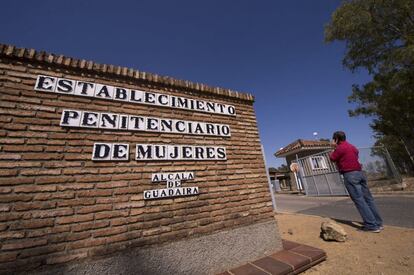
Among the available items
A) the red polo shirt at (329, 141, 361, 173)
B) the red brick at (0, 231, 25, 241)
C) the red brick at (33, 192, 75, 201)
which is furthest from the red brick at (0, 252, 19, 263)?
the red polo shirt at (329, 141, 361, 173)

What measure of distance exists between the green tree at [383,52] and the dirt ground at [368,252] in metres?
9.39

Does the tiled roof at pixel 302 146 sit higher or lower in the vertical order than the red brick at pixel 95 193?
higher

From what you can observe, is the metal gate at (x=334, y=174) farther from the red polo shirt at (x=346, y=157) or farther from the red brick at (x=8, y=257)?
the red brick at (x=8, y=257)

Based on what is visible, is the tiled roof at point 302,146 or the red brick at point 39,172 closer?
the red brick at point 39,172

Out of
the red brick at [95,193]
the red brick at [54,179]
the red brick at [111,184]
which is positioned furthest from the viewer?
the red brick at [111,184]

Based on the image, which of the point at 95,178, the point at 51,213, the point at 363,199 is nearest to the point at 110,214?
the point at 95,178

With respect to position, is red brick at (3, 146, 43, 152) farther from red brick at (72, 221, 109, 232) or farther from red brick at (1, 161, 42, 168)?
red brick at (72, 221, 109, 232)

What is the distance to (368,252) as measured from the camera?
2.97 meters

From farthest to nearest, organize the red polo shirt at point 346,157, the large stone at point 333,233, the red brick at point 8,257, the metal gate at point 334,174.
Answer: the metal gate at point 334,174 < the red polo shirt at point 346,157 < the large stone at point 333,233 < the red brick at point 8,257

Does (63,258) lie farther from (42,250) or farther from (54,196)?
(54,196)

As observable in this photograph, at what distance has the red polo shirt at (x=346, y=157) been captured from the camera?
3990 millimetres

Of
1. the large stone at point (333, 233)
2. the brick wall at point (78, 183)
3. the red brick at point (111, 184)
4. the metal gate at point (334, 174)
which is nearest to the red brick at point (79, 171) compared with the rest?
the brick wall at point (78, 183)

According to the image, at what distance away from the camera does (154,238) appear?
258 cm

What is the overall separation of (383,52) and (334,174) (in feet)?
25.2
